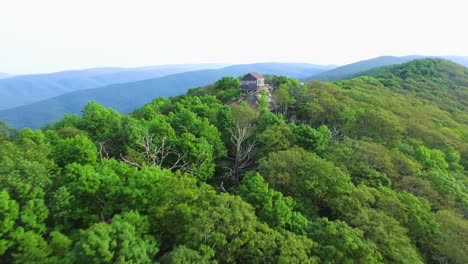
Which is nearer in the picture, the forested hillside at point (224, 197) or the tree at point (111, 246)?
the tree at point (111, 246)

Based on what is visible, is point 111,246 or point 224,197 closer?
point 111,246

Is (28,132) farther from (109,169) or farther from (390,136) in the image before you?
(390,136)

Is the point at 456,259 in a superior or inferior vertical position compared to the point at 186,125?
inferior

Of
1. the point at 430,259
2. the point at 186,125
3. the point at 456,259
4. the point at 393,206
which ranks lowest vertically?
the point at 430,259

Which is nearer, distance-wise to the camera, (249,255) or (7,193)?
(7,193)

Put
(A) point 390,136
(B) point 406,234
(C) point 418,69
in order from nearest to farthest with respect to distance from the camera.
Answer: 1. (B) point 406,234
2. (A) point 390,136
3. (C) point 418,69

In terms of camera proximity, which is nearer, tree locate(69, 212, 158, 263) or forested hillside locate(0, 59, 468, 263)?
tree locate(69, 212, 158, 263)

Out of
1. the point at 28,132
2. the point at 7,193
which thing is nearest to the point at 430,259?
the point at 7,193

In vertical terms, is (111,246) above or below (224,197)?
above
